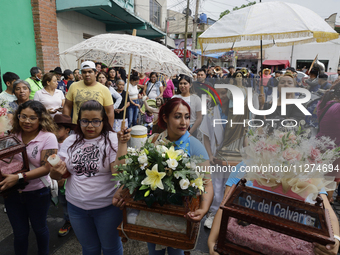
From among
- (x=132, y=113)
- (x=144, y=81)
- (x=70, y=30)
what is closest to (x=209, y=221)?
(x=132, y=113)

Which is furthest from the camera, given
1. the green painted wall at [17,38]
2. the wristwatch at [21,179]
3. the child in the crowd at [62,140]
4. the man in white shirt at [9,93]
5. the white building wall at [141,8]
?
the white building wall at [141,8]

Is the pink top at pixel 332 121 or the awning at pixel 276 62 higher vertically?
the awning at pixel 276 62

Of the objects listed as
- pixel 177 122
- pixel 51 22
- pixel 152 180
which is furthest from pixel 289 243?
pixel 51 22

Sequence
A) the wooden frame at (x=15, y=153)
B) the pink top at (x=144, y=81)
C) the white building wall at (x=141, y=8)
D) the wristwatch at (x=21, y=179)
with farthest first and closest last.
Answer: the white building wall at (x=141, y=8) → the pink top at (x=144, y=81) → the wristwatch at (x=21, y=179) → the wooden frame at (x=15, y=153)

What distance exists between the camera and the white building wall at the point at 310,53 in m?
24.2

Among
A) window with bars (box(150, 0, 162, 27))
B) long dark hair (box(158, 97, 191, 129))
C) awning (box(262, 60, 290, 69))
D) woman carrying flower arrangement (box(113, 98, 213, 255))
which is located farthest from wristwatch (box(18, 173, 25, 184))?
awning (box(262, 60, 290, 69))

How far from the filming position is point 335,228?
1.35m

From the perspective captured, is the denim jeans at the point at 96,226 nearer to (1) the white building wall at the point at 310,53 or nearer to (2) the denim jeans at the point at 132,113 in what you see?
(2) the denim jeans at the point at 132,113

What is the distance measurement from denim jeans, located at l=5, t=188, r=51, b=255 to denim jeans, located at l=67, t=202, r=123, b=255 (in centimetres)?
51

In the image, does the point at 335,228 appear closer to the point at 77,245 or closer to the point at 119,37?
the point at 119,37

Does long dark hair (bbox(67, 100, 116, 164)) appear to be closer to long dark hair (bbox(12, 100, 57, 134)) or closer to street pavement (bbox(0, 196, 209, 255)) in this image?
long dark hair (bbox(12, 100, 57, 134))

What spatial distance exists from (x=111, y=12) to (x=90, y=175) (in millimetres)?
→ 9368

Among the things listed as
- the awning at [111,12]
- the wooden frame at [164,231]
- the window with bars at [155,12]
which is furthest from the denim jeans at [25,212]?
the window with bars at [155,12]

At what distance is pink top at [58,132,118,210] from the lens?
1.95m
